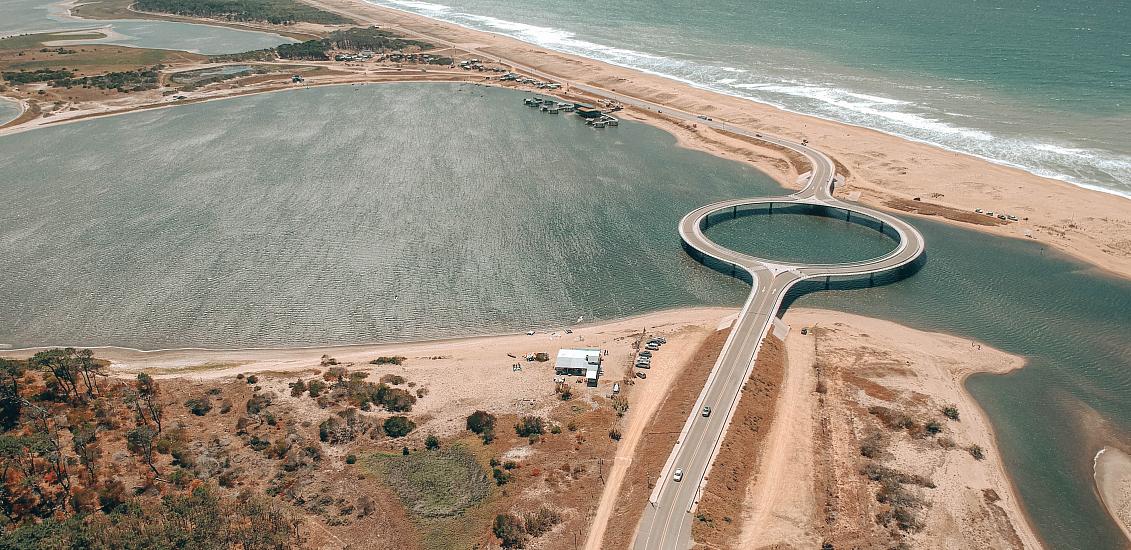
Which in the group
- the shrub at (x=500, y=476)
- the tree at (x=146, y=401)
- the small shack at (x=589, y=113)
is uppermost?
the small shack at (x=589, y=113)

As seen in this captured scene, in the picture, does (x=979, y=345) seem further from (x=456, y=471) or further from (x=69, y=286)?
(x=69, y=286)

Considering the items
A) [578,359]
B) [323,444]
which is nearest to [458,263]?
[578,359]

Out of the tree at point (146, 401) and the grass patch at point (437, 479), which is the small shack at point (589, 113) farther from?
the tree at point (146, 401)

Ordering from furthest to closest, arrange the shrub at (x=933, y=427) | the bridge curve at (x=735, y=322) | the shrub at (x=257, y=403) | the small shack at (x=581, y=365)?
the small shack at (x=581, y=365), the shrub at (x=257, y=403), the shrub at (x=933, y=427), the bridge curve at (x=735, y=322)

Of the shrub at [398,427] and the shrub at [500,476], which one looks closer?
the shrub at [500,476]

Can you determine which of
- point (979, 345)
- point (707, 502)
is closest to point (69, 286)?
point (707, 502)

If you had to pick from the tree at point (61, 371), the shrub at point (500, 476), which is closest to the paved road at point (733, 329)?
the shrub at point (500, 476)

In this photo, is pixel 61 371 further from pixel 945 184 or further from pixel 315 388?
pixel 945 184

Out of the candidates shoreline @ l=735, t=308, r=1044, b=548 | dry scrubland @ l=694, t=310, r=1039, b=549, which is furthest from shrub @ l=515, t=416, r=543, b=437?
shoreline @ l=735, t=308, r=1044, b=548
